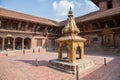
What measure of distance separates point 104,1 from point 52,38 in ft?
45.4

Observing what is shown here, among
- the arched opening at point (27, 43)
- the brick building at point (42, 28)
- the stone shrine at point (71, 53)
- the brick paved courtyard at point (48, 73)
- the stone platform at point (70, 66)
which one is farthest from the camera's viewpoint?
the arched opening at point (27, 43)

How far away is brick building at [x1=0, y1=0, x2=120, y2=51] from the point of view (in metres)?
18.2

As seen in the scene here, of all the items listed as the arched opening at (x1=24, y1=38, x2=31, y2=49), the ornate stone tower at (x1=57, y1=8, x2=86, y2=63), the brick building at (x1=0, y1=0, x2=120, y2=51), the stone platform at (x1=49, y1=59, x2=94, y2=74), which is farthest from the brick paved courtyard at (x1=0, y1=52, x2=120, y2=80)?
the arched opening at (x1=24, y1=38, x2=31, y2=49)

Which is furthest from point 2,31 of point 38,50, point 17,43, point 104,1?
point 104,1

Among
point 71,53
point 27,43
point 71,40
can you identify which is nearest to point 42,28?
point 27,43

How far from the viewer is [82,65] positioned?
8203 mm

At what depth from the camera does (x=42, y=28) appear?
81.5ft

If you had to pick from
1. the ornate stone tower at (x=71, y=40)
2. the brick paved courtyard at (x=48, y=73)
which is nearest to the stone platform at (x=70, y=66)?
the brick paved courtyard at (x=48, y=73)

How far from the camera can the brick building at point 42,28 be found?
18234 millimetres

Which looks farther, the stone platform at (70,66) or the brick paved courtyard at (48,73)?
the stone platform at (70,66)

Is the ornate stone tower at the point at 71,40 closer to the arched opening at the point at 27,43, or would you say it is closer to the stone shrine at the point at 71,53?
the stone shrine at the point at 71,53

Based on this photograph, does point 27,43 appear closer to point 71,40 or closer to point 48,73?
point 71,40

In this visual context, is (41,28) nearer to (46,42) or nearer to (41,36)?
(41,36)

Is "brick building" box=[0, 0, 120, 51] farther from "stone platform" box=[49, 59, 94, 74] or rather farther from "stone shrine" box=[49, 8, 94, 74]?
"stone platform" box=[49, 59, 94, 74]
